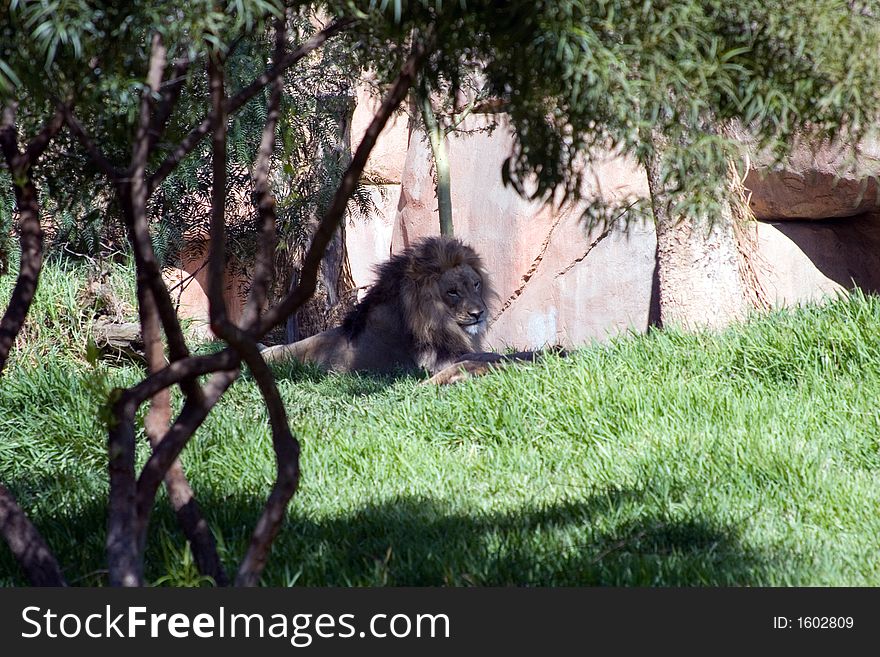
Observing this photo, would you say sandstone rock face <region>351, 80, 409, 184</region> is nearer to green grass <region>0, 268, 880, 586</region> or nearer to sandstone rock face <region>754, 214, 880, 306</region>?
sandstone rock face <region>754, 214, 880, 306</region>

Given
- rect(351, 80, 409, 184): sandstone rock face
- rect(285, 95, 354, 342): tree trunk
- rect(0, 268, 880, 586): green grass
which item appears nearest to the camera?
rect(0, 268, 880, 586): green grass

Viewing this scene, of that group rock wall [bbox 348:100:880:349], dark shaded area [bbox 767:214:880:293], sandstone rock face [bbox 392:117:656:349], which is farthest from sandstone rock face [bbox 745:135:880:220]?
sandstone rock face [bbox 392:117:656:349]

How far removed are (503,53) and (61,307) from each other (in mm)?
6862

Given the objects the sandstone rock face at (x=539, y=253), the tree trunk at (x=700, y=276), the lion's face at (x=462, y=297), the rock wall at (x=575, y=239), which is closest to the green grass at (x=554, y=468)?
the tree trunk at (x=700, y=276)

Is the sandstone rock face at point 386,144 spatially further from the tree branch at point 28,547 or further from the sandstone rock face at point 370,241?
the tree branch at point 28,547

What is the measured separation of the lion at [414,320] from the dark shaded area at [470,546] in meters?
3.63

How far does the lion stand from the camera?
8188mm

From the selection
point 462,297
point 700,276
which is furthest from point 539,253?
point 700,276

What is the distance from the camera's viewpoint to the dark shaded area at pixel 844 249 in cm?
984

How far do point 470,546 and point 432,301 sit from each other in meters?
4.45

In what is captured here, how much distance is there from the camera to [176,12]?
2.58 m

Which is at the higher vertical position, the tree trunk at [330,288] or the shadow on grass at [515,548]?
the tree trunk at [330,288]

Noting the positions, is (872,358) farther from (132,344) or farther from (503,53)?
(132,344)

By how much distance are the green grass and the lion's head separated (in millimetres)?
1188
